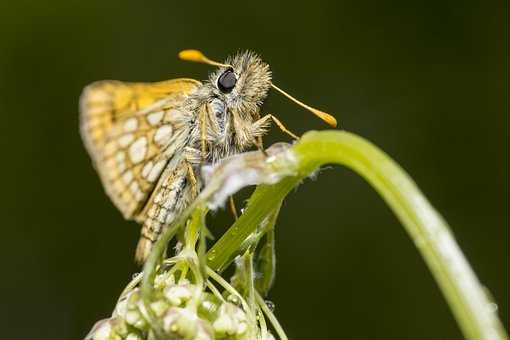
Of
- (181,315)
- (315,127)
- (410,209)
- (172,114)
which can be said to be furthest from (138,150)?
(315,127)

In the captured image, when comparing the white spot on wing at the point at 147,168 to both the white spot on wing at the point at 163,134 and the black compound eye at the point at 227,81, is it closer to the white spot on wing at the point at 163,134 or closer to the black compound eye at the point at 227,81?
the white spot on wing at the point at 163,134

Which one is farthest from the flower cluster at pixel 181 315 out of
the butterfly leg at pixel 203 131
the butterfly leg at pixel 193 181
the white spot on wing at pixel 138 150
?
the white spot on wing at pixel 138 150

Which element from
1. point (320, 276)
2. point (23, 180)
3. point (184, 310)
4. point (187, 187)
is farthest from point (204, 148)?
point (23, 180)

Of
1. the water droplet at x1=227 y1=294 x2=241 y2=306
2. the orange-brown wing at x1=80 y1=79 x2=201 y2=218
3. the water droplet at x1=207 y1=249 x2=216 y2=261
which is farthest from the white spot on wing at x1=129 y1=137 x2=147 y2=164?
the water droplet at x1=227 y1=294 x2=241 y2=306

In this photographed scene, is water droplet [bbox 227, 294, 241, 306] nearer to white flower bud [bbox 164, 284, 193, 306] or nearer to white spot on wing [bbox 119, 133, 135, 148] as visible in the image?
white flower bud [bbox 164, 284, 193, 306]

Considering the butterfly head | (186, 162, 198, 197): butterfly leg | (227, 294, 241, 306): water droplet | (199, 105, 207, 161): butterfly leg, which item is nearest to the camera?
(227, 294, 241, 306): water droplet

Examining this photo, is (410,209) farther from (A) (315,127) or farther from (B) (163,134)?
(A) (315,127)

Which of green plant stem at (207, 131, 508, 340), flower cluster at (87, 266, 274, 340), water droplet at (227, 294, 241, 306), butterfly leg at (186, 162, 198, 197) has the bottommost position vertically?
flower cluster at (87, 266, 274, 340)
